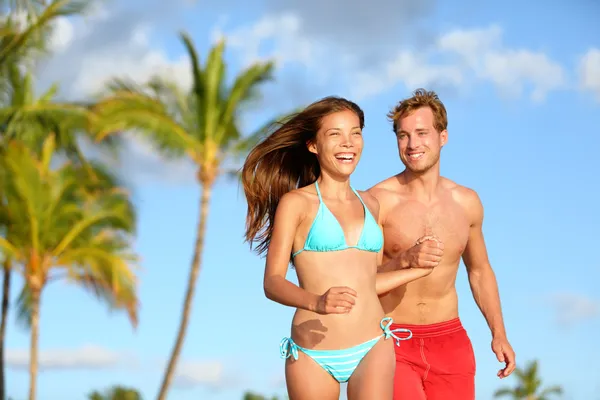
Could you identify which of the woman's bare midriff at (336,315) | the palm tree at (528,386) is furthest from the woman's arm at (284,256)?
the palm tree at (528,386)

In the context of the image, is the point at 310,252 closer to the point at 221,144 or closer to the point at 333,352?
the point at 333,352

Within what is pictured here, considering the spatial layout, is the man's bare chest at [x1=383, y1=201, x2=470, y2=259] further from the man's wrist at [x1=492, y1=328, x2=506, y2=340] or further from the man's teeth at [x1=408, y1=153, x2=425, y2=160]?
the man's wrist at [x1=492, y1=328, x2=506, y2=340]

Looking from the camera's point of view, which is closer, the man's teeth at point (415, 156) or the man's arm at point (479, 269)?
the man's teeth at point (415, 156)

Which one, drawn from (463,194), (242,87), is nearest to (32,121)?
(242,87)

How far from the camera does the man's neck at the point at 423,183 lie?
6.50 m

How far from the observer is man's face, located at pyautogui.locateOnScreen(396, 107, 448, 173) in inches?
247

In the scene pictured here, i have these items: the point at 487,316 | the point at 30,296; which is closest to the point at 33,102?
the point at 30,296

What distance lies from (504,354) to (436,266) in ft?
2.33

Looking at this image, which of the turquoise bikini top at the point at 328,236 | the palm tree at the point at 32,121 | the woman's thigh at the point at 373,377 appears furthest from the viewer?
the palm tree at the point at 32,121

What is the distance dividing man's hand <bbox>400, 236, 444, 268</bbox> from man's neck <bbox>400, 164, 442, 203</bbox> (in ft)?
3.32

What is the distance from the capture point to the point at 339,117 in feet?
17.6

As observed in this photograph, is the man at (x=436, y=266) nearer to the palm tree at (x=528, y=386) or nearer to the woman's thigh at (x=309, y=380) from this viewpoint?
the woman's thigh at (x=309, y=380)

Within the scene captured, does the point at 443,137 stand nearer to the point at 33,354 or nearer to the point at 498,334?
the point at 498,334

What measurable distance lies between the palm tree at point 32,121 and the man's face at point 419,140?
17.5 metres
